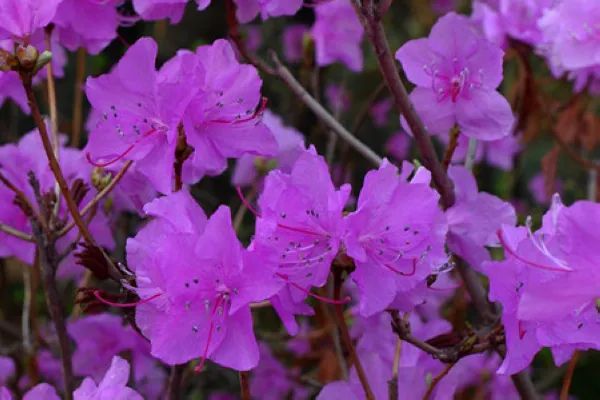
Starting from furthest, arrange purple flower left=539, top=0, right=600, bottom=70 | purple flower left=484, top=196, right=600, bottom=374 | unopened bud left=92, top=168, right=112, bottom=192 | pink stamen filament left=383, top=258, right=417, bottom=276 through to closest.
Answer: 1. purple flower left=539, top=0, right=600, bottom=70
2. unopened bud left=92, top=168, right=112, bottom=192
3. pink stamen filament left=383, top=258, right=417, bottom=276
4. purple flower left=484, top=196, right=600, bottom=374

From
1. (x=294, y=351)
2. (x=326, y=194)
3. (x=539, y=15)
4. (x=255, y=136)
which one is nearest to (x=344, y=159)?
(x=539, y=15)

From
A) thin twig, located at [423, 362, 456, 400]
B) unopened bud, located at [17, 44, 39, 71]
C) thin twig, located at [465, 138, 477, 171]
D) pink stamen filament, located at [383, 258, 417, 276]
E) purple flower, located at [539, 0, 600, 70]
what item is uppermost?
unopened bud, located at [17, 44, 39, 71]

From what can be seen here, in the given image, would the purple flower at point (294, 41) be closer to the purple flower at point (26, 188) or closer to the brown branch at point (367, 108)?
the brown branch at point (367, 108)

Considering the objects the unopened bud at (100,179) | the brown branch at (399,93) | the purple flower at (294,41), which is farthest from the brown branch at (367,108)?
the purple flower at (294,41)

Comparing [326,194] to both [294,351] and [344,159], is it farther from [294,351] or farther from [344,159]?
[294,351]

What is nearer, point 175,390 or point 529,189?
point 175,390

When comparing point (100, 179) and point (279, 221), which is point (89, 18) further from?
point (279, 221)

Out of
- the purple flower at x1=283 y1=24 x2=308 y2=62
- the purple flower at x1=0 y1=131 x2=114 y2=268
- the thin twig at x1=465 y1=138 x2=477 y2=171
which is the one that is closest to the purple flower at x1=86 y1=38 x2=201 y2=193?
the purple flower at x1=0 y1=131 x2=114 y2=268

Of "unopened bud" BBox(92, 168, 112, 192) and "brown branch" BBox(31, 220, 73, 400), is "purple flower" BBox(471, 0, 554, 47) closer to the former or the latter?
"unopened bud" BBox(92, 168, 112, 192)
